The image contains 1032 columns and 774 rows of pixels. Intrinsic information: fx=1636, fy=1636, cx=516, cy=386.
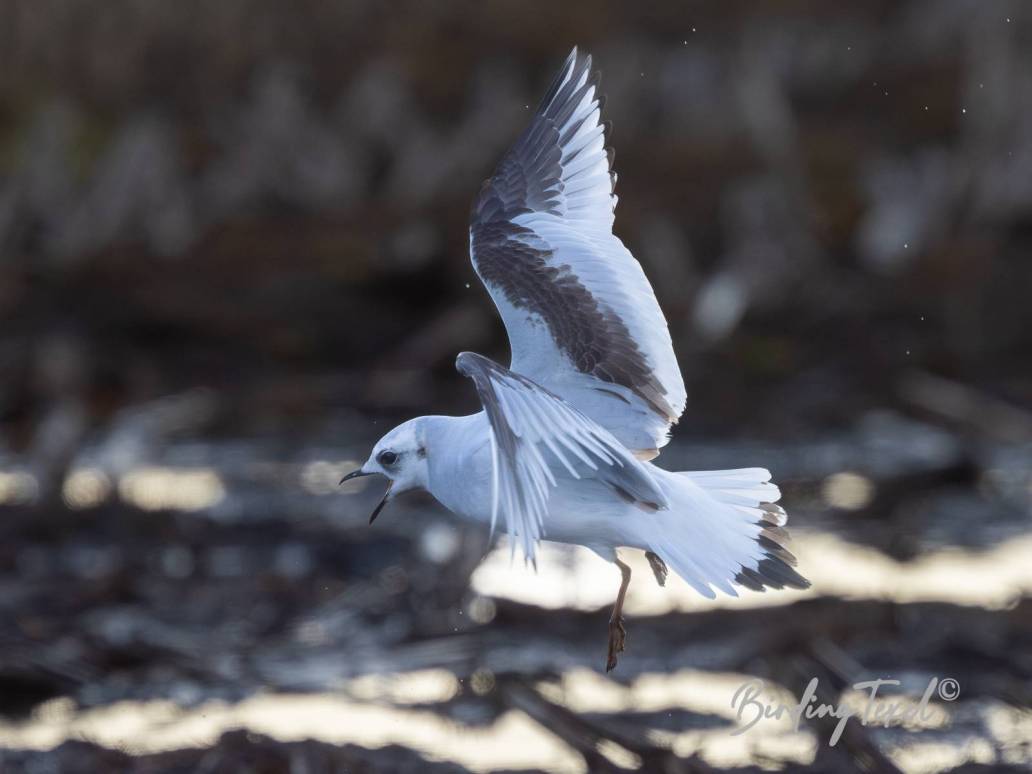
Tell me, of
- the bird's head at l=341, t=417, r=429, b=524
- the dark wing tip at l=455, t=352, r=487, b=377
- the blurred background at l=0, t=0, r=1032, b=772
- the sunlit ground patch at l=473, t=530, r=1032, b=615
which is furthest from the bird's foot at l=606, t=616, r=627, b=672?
the sunlit ground patch at l=473, t=530, r=1032, b=615

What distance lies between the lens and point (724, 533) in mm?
5000

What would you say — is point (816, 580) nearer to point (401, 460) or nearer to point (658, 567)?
point (658, 567)

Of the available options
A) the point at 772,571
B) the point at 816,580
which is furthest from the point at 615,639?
the point at 816,580

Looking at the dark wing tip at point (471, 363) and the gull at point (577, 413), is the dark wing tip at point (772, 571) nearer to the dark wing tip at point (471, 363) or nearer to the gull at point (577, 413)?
the gull at point (577, 413)

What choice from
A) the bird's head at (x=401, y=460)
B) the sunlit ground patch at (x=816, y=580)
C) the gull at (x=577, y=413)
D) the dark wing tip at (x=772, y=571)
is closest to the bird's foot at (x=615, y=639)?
the gull at (x=577, y=413)

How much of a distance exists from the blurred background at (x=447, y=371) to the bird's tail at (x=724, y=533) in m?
1.24

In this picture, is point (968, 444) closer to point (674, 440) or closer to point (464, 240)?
point (674, 440)

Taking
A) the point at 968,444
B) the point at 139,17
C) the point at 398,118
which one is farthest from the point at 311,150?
the point at 968,444

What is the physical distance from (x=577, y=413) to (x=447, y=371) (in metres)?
8.50

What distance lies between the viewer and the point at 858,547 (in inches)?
384

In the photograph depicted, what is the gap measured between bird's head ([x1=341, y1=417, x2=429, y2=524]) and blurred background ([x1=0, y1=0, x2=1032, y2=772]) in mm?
1379

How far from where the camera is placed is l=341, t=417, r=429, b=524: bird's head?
506cm

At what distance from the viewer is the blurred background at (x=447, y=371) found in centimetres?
732

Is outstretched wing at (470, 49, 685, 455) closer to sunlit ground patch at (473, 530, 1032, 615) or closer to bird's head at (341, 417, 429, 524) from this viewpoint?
bird's head at (341, 417, 429, 524)
